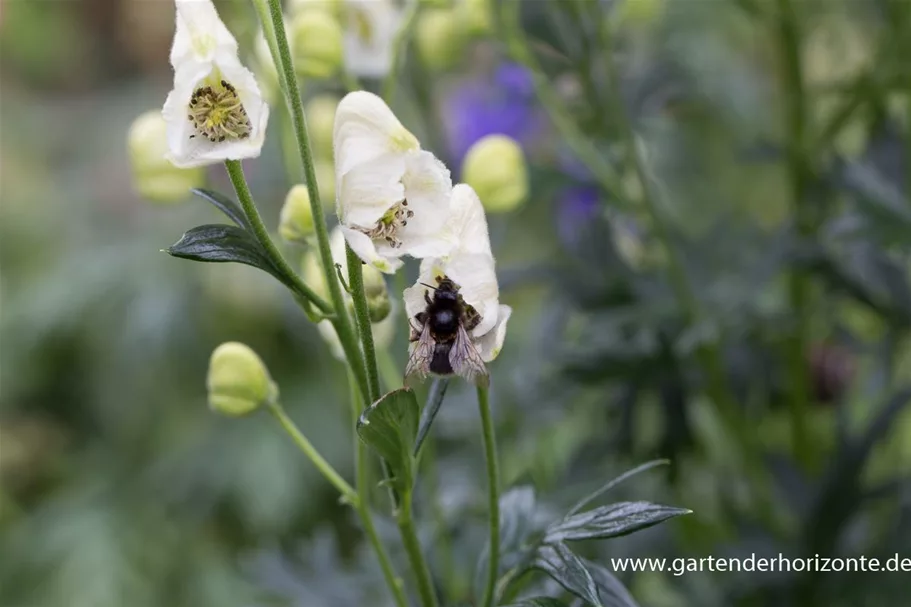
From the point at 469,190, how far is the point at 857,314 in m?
0.54

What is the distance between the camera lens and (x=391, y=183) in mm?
264

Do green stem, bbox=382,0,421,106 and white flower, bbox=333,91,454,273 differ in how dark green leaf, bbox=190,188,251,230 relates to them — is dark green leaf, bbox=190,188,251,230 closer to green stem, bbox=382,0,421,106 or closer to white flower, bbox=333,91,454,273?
white flower, bbox=333,91,454,273

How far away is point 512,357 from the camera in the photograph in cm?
60

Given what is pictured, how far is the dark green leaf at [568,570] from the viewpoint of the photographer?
0.27m

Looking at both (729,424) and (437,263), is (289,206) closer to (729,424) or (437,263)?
(437,263)

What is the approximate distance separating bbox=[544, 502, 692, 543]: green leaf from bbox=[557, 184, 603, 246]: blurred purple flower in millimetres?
294

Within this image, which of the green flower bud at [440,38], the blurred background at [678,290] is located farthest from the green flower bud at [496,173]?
the green flower bud at [440,38]

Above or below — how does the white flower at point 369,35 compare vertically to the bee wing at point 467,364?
above

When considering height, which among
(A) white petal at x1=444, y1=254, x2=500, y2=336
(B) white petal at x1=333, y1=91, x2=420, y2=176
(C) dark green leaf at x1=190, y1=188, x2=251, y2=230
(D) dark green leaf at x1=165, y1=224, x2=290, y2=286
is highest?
(B) white petal at x1=333, y1=91, x2=420, y2=176

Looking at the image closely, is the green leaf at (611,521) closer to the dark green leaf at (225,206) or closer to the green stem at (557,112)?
the dark green leaf at (225,206)

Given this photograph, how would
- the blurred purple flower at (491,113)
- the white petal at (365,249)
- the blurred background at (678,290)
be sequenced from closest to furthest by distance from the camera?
the white petal at (365,249), the blurred background at (678,290), the blurred purple flower at (491,113)

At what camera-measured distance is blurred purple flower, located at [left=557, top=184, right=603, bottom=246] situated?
588 mm

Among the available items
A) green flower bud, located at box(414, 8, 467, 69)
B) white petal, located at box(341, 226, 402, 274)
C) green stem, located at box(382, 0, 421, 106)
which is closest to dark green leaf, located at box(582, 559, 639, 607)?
white petal, located at box(341, 226, 402, 274)

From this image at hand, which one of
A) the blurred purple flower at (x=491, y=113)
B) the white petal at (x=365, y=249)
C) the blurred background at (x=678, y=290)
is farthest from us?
the blurred purple flower at (x=491, y=113)
